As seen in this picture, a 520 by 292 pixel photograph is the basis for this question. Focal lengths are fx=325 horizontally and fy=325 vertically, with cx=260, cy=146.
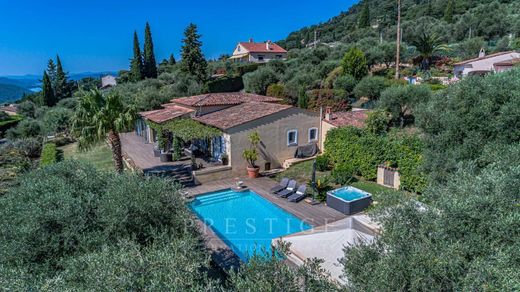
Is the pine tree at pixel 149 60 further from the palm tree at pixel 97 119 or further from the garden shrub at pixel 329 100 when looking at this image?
the palm tree at pixel 97 119

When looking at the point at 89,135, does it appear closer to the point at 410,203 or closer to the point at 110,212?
the point at 110,212

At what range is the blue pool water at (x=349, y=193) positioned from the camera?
17.1 m

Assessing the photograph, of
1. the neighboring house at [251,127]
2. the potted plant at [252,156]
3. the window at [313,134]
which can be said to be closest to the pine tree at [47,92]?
the neighboring house at [251,127]

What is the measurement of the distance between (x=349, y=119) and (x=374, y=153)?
5.68 m

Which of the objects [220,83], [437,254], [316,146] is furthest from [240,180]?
[220,83]

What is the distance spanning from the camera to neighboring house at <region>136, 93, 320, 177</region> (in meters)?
22.7

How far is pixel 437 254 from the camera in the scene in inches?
215

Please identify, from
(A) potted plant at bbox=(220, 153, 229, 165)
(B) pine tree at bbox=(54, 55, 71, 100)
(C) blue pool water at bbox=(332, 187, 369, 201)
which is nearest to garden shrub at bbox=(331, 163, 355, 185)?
(C) blue pool water at bbox=(332, 187, 369, 201)

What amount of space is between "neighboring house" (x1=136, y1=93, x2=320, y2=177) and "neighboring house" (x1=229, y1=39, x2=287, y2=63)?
52.5 m

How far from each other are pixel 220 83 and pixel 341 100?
2589 centimetres

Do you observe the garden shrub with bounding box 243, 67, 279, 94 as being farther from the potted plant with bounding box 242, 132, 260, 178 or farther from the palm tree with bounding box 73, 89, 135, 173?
the palm tree with bounding box 73, 89, 135, 173

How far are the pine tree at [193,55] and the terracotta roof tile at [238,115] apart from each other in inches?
962

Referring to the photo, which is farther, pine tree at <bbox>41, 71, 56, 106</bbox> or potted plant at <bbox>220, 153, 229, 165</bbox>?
pine tree at <bbox>41, 71, 56, 106</bbox>

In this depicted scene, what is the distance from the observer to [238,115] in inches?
961
